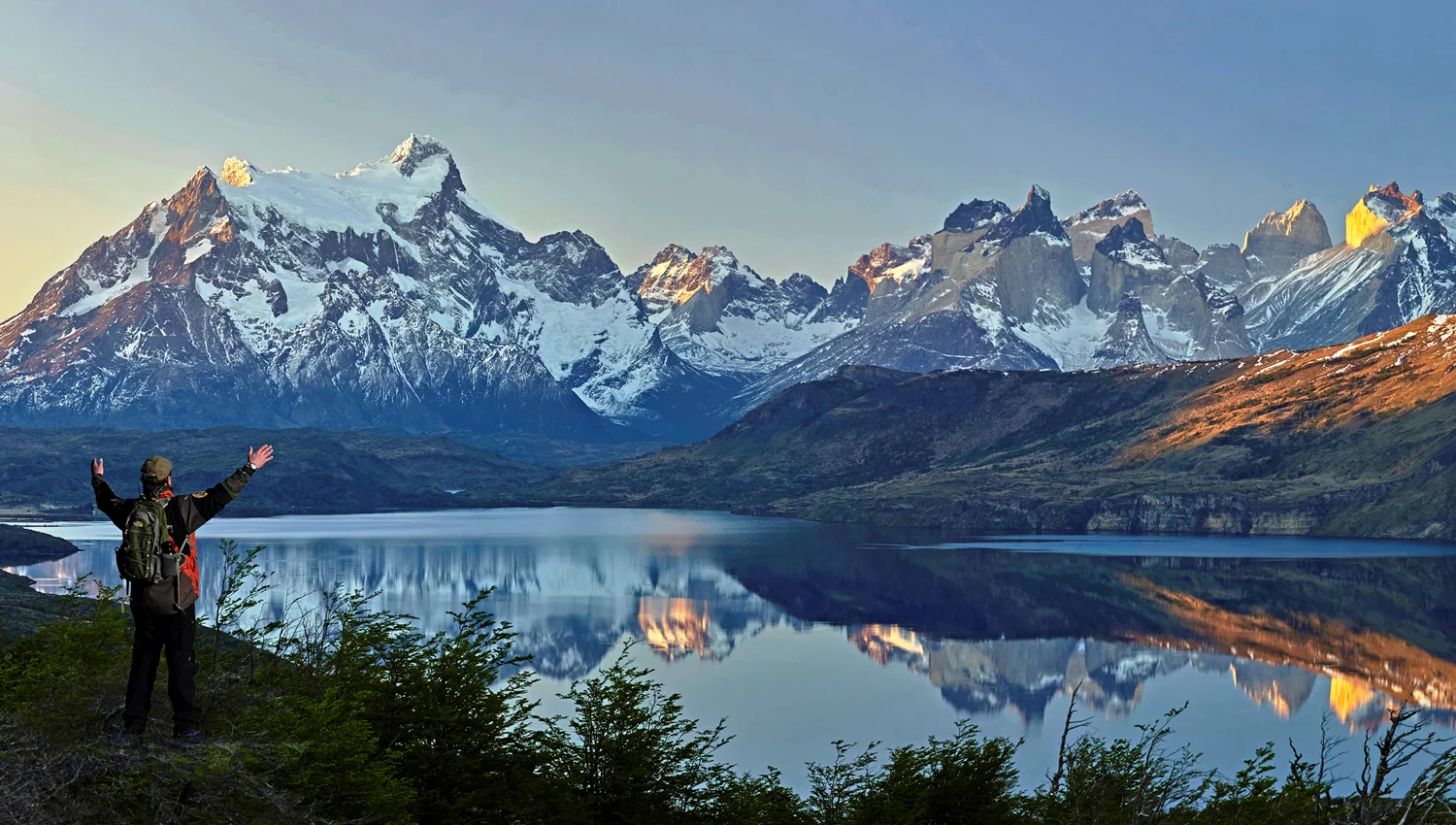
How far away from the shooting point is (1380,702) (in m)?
89.9

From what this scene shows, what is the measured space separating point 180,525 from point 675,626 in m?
105

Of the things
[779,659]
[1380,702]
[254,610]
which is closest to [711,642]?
[779,659]

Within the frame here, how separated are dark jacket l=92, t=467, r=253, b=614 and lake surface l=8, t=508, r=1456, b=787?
34587 millimetres

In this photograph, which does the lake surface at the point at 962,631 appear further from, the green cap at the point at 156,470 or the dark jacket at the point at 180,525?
the green cap at the point at 156,470

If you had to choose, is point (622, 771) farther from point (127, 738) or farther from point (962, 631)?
point (962, 631)

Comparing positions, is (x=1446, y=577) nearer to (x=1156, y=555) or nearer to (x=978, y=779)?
(x=1156, y=555)

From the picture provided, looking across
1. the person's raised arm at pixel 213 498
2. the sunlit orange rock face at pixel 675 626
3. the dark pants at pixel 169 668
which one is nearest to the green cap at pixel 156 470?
the person's raised arm at pixel 213 498

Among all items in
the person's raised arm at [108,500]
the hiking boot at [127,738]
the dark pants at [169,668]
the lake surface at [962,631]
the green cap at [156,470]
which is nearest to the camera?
the hiking boot at [127,738]

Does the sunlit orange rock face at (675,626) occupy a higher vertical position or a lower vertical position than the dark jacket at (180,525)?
lower

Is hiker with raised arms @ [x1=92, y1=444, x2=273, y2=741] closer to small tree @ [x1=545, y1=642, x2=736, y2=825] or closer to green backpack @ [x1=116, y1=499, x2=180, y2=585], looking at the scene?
green backpack @ [x1=116, y1=499, x2=180, y2=585]

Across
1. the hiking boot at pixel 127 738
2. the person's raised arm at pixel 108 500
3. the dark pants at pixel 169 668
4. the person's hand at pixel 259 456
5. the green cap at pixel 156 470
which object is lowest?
the hiking boot at pixel 127 738

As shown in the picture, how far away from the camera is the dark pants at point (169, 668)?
66.5ft

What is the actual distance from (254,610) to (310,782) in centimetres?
8734

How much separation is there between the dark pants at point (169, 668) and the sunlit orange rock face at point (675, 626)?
3365 inches
